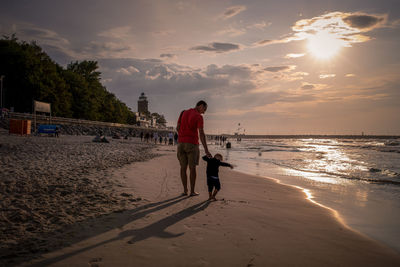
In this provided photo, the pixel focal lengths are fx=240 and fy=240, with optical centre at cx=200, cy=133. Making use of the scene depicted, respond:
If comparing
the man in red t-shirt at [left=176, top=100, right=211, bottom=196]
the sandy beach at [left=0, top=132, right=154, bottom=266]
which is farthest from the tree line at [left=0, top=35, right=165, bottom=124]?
the man in red t-shirt at [left=176, top=100, right=211, bottom=196]

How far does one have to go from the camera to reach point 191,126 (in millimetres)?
5105

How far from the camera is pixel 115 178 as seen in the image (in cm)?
640

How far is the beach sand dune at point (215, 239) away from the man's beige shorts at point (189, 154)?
2.80 ft

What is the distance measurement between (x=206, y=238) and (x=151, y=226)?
31.4 inches

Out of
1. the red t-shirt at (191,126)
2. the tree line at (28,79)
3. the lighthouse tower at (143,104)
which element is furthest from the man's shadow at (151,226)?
the lighthouse tower at (143,104)

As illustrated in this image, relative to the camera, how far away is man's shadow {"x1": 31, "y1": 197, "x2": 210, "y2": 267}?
2.45m

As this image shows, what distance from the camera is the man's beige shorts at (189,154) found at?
5.09 m

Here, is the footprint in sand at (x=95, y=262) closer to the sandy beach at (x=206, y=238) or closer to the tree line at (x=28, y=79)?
the sandy beach at (x=206, y=238)

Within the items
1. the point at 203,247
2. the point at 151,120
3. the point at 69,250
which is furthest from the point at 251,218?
the point at 151,120

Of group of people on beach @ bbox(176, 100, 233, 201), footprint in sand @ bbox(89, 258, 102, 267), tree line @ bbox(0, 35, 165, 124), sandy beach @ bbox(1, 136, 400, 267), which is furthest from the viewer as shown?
tree line @ bbox(0, 35, 165, 124)

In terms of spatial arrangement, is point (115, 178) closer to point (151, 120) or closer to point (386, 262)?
point (386, 262)

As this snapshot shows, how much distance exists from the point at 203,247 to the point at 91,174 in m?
4.96

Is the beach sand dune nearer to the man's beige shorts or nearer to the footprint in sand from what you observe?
the footprint in sand

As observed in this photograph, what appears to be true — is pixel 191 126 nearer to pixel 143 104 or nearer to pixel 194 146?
pixel 194 146
